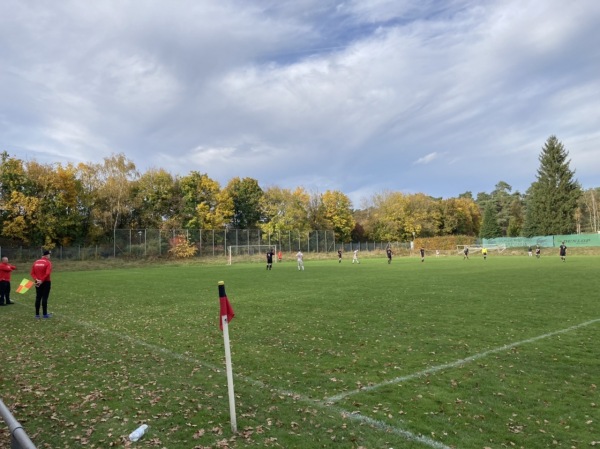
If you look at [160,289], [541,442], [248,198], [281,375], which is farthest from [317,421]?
[248,198]

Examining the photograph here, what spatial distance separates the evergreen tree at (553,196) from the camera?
228ft

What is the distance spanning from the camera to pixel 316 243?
6800cm

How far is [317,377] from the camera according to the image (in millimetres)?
6270

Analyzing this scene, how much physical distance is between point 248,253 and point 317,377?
51617 mm

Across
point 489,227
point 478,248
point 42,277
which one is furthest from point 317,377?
point 489,227

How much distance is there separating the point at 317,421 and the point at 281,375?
5.77ft

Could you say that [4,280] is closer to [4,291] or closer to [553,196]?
[4,291]

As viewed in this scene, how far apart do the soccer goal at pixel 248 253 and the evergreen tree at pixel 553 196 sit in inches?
1839

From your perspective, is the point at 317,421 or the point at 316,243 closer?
the point at 317,421

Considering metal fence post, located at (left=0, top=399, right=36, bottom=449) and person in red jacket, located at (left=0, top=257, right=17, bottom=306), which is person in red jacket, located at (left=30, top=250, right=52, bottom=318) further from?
metal fence post, located at (left=0, top=399, right=36, bottom=449)

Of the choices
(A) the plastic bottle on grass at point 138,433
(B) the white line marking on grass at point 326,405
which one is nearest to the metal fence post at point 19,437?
(A) the plastic bottle on grass at point 138,433

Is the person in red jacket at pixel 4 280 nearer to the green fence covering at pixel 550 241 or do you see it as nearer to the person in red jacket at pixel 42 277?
the person in red jacket at pixel 42 277

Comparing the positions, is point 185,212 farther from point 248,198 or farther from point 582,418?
point 582,418

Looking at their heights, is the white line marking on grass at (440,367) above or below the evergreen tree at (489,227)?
below
